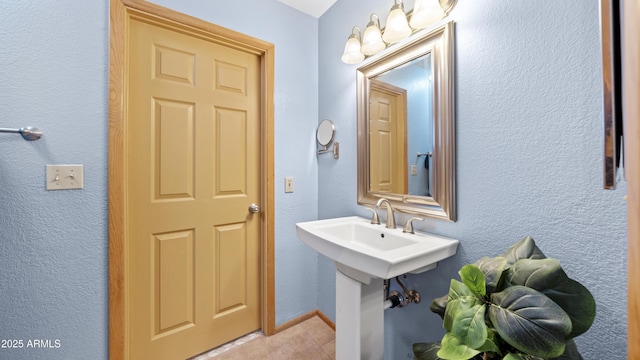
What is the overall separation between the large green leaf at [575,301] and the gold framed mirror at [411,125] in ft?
1.64

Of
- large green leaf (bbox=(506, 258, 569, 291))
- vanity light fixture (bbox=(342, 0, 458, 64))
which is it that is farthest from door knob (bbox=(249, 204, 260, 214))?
large green leaf (bbox=(506, 258, 569, 291))

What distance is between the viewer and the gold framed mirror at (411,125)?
993mm

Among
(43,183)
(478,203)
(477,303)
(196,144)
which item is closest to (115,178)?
(43,183)

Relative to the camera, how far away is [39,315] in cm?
101

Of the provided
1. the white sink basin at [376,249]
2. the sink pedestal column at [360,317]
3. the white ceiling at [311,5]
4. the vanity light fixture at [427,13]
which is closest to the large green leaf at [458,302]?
the white sink basin at [376,249]

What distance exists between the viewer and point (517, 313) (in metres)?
0.46

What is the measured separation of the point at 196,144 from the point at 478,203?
147cm

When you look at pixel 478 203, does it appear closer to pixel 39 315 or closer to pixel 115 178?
pixel 115 178

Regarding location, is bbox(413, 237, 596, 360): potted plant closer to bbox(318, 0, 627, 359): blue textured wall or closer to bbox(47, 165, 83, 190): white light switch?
bbox(318, 0, 627, 359): blue textured wall

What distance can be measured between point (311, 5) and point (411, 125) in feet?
3.92

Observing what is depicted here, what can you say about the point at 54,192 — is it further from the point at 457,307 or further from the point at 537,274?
the point at 537,274

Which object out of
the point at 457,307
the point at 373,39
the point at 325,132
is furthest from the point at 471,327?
the point at 325,132

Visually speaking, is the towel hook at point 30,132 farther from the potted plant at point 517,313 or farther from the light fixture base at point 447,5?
the light fixture base at point 447,5

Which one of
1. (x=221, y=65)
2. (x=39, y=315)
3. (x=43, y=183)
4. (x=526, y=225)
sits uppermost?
(x=221, y=65)
